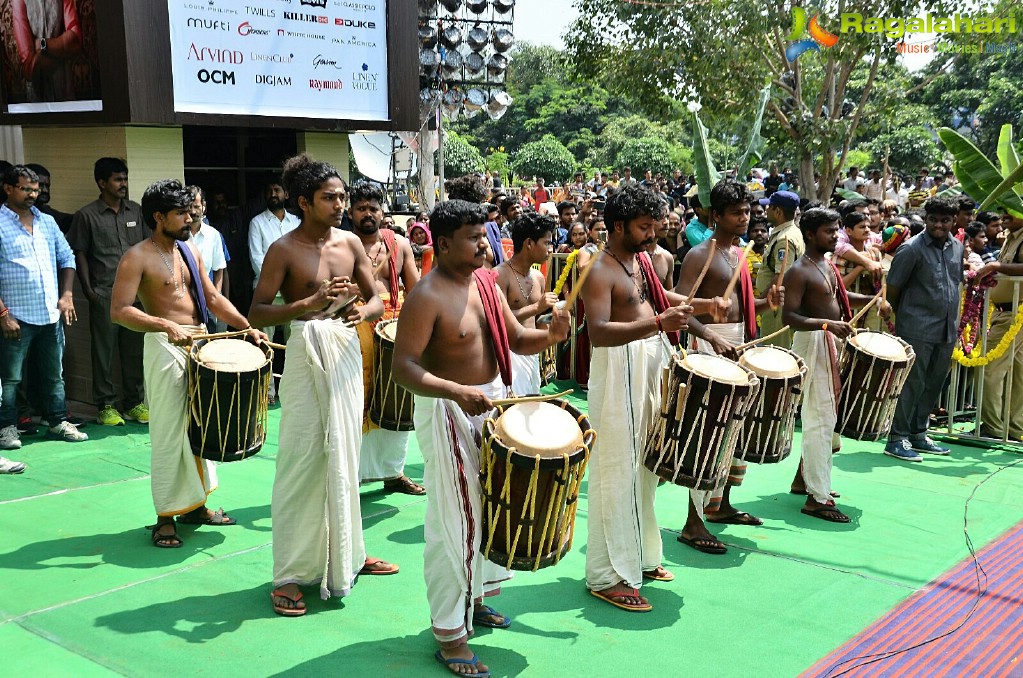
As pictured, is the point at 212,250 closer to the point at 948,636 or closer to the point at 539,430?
the point at 539,430

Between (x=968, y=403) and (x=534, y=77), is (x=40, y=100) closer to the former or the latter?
(x=968, y=403)

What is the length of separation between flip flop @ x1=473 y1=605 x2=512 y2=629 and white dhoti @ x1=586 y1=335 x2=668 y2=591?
2.04 feet

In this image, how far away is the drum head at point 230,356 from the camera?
5465 mm

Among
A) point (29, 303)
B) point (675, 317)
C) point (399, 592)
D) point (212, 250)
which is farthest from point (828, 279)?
point (29, 303)


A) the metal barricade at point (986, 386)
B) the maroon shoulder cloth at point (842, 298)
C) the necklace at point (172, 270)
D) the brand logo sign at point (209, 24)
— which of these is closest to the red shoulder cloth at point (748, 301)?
the maroon shoulder cloth at point (842, 298)

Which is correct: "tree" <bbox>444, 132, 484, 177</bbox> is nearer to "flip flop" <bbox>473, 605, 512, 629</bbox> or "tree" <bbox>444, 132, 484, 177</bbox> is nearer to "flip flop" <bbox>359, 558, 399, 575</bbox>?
"flip flop" <bbox>359, 558, 399, 575</bbox>

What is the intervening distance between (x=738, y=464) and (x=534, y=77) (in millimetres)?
72089

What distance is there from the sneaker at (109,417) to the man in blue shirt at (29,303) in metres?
0.42

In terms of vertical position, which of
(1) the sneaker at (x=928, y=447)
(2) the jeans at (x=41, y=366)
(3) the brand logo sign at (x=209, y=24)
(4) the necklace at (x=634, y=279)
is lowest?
(1) the sneaker at (x=928, y=447)

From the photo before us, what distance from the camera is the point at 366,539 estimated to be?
589 centimetres

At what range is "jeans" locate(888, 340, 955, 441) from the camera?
840cm

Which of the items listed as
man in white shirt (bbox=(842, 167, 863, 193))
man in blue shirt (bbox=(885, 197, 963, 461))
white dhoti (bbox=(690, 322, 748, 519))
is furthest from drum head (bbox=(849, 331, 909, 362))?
man in white shirt (bbox=(842, 167, 863, 193))

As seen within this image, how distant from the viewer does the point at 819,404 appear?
21.9 ft

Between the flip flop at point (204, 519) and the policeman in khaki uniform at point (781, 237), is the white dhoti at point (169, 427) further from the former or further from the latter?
the policeman in khaki uniform at point (781, 237)
